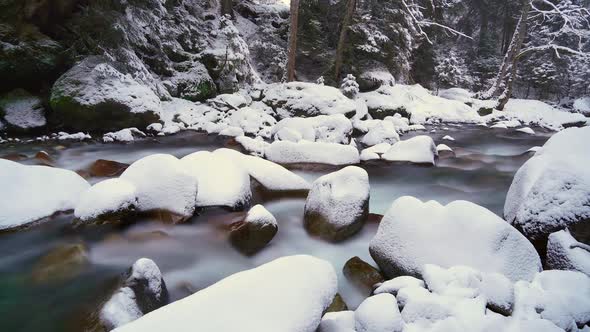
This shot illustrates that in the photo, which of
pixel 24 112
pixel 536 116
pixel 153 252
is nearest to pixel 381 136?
pixel 153 252

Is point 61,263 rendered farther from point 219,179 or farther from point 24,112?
point 24,112

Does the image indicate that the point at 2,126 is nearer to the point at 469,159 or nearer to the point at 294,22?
the point at 294,22

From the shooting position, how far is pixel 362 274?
3436 millimetres

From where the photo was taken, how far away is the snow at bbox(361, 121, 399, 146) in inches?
383

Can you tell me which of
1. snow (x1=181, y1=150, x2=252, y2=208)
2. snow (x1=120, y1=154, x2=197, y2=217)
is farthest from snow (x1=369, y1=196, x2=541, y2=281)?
snow (x1=120, y1=154, x2=197, y2=217)

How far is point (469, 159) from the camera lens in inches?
322

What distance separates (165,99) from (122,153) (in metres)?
4.39

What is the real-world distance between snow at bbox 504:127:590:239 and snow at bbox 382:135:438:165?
323 cm

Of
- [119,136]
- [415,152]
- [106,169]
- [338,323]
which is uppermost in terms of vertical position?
[338,323]

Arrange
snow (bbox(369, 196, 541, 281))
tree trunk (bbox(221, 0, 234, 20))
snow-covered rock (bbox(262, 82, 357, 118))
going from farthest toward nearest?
tree trunk (bbox(221, 0, 234, 20)) < snow-covered rock (bbox(262, 82, 357, 118)) < snow (bbox(369, 196, 541, 281))

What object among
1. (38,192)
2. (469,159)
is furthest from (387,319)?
(469,159)

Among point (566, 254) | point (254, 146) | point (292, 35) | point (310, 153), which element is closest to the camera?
point (566, 254)

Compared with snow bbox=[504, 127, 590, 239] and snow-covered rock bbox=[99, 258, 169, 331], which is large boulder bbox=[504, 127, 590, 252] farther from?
snow-covered rock bbox=[99, 258, 169, 331]

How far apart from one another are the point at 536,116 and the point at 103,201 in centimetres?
1920
